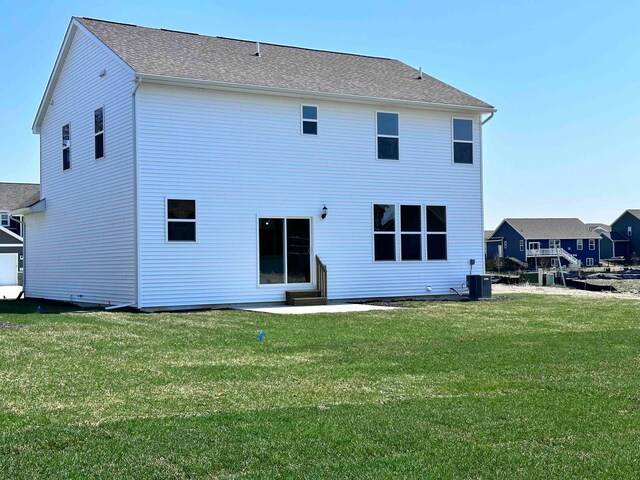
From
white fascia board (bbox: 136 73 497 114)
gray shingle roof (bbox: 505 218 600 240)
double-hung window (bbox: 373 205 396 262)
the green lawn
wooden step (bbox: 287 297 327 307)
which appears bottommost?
the green lawn

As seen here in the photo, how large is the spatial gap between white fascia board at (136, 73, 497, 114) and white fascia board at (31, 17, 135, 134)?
1541 mm

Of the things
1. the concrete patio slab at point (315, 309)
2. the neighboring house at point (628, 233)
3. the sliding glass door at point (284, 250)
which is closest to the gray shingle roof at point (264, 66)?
the sliding glass door at point (284, 250)

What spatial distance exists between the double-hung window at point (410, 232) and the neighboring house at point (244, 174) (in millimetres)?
40

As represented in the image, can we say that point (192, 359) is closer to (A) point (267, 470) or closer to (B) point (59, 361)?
(B) point (59, 361)

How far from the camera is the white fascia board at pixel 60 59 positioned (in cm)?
1903

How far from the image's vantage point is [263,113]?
725 inches

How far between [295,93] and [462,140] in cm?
555

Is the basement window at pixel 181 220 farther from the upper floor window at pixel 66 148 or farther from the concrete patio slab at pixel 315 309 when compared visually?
the upper floor window at pixel 66 148

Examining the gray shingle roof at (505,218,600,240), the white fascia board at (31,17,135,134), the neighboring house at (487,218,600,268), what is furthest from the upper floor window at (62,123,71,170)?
the gray shingle roof at (505,218,600,240)

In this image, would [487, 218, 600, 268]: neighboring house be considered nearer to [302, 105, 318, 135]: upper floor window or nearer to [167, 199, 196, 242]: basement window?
[302, 105, 318, 135]: upper floor window

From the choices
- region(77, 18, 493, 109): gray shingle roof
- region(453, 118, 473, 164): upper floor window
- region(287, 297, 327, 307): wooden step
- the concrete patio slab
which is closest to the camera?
the concrete patio slab

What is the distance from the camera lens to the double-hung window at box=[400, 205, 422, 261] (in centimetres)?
2038

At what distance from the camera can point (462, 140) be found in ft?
69.7

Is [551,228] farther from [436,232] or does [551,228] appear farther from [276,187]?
[276,187]
